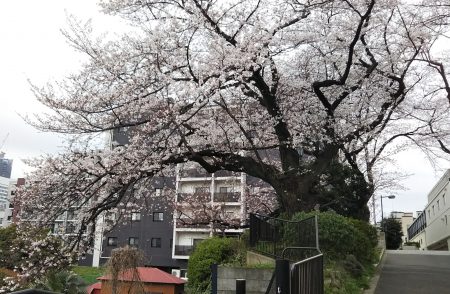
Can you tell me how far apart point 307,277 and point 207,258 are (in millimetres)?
9319

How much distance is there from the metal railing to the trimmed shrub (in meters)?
7.74

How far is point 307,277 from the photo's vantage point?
4457 mm

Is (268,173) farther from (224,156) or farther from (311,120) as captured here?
(311,120)

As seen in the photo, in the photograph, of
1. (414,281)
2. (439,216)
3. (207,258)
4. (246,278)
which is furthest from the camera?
(439,216)

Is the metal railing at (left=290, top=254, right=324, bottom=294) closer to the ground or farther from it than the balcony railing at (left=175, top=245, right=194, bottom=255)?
farther from it

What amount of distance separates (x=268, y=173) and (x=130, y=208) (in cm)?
551

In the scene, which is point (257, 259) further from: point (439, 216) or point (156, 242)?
point (156, 242)

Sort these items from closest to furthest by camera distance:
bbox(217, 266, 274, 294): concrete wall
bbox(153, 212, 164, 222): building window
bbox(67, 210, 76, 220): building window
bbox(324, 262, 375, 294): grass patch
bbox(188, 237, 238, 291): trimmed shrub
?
bbox(324, 262, 375, 294): grass patch, bbox(217, 266, 274, 294): concrete wall, bbox(67, 210, 76, 220): building window, bbox(188, 237, 238, 291): trimmed shrub, bbox(153, 212, 164, 222): building window

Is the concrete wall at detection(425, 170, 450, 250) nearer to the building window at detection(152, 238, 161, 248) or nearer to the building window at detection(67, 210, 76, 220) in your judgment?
the building window at detection(67, 210, 76, 220)

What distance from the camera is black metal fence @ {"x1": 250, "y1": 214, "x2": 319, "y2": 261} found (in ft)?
27.0

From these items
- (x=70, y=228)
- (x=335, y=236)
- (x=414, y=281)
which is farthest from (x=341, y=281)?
(x=70, y=228)

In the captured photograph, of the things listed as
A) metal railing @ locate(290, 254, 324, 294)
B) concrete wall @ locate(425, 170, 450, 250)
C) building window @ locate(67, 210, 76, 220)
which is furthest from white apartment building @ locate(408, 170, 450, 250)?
metal railing @ locate(290, 254, 324, 294)

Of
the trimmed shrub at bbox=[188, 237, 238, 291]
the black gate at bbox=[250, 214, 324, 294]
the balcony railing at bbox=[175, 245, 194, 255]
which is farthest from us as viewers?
the balcony railing at bbox=[175, 245, 194, 255]

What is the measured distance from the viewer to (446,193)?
3416cm
